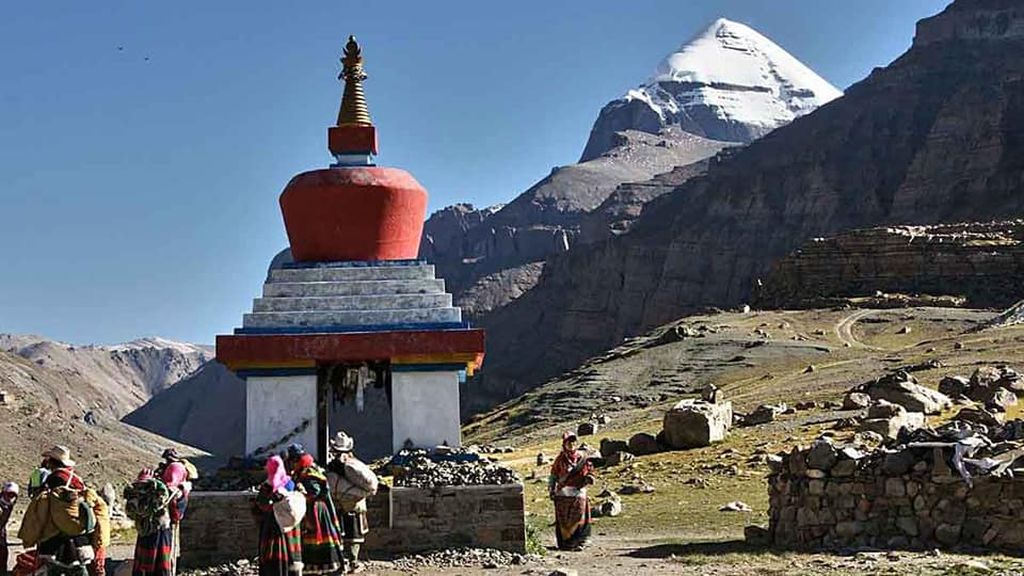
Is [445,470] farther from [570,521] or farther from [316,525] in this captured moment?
[316,525]

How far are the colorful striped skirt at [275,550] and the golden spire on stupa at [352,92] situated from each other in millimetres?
7685

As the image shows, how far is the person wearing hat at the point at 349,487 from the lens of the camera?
1248 cm

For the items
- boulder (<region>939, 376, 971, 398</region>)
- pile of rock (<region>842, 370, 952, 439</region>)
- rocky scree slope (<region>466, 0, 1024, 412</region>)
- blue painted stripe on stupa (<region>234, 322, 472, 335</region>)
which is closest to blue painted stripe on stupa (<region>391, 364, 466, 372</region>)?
blue painted stripe on stupa (<region>234, 322, 472, 335</region>)

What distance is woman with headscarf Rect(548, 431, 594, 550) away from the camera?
16234mm

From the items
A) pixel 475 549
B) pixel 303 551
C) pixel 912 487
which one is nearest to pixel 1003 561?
pixel 912 487

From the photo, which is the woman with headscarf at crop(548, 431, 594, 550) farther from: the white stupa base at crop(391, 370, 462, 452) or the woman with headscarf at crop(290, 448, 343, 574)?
the woman with headscarf at crop(290, 448, 343, 574)

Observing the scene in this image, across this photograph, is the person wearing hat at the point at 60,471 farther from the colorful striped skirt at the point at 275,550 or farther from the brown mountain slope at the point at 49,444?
the brown mountain slope at the point at 49,444

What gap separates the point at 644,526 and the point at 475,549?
206 inches

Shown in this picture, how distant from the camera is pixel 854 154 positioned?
426 ft

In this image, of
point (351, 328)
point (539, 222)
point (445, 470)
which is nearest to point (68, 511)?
point (445, 470)

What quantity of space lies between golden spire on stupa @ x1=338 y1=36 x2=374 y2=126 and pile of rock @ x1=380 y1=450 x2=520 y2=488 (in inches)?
184

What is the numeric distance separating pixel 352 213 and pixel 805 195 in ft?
378

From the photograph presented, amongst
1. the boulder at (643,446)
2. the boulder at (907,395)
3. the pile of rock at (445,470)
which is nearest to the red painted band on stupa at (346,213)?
the pile of rock at (445,470)

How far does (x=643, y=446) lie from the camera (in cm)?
2919
